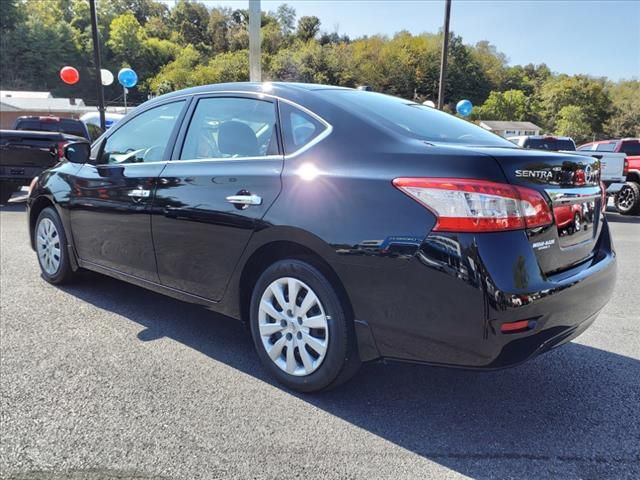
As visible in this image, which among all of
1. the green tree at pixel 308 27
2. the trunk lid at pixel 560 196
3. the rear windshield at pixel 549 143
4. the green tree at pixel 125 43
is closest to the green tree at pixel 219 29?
the green tree at pixel 308 27

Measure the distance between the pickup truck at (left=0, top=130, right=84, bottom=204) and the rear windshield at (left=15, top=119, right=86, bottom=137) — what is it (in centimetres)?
304

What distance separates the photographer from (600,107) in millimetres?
92562

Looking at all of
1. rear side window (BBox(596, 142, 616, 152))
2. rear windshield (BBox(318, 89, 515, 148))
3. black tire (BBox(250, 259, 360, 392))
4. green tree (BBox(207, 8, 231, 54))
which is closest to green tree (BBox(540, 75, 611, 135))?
green tree (BBox(207, 8, 231, 54))

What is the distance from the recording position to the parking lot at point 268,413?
223 cm

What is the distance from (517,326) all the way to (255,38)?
319 inches

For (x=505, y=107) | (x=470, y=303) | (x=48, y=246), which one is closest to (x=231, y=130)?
(x=470, y=303)

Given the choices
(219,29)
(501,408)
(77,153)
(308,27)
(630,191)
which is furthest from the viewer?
(219,29)

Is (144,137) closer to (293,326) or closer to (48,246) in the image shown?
(48,246)

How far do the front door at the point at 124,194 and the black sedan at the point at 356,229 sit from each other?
0.06 feet

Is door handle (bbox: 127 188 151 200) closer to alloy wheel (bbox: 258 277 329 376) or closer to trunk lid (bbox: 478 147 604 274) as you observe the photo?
alloy wheel (bbox: 258 277 329 376)

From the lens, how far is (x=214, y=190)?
306cm

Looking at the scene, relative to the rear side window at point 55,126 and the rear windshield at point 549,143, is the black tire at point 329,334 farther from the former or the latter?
the rear windshield at point 549,143

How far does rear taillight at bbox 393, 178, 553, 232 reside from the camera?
2.20 m

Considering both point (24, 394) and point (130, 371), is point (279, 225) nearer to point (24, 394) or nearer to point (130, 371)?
point (130, 371)
